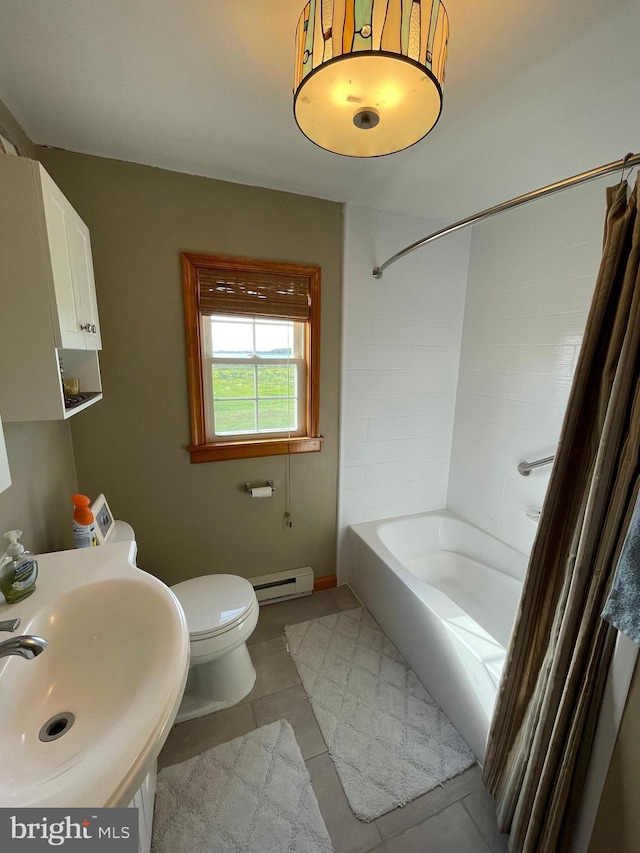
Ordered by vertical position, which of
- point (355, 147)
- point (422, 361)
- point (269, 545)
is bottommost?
point (269, 545)

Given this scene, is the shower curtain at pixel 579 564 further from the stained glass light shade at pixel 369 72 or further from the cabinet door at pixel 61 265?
the cabinet door at pixel 61 265

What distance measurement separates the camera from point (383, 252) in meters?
2.07

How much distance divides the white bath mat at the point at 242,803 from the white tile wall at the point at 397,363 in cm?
123

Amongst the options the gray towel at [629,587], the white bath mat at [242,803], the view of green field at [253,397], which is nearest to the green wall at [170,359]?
the view of green field at [253,397]

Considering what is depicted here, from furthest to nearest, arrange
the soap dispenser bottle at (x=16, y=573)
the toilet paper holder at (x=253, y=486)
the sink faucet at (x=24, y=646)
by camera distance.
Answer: the toilet paper holder at (x=253, y=486), the soap dispenser bottle at (x=16, y=573), the sink faucet at (x=24, y=646)

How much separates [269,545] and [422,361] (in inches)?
60.9

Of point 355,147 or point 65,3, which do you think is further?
point 355,147

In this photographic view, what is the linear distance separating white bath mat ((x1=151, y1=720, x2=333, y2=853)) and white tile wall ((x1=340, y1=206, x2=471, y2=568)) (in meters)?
1.23

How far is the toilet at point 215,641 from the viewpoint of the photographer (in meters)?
1.43

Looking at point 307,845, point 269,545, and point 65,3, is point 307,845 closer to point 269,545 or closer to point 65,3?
point 269,545

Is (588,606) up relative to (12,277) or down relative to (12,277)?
down

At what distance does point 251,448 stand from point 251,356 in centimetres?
52

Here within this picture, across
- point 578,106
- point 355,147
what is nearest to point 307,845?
point 355,147

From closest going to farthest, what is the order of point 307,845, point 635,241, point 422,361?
point 635,241, point 307,845, point 422,361
